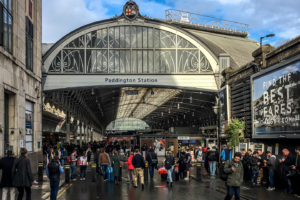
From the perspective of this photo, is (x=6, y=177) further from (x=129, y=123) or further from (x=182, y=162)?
(x=129, y=123)

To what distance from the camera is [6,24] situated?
19.0 metres

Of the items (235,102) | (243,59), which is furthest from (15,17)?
(243,59)

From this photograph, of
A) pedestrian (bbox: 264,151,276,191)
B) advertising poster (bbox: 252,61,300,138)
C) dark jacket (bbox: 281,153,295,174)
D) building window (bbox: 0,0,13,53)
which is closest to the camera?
dark jacket (bbox: 281,153,295,174)


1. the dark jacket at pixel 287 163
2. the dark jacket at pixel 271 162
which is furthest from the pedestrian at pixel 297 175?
the dark jacket at pixel 271 162

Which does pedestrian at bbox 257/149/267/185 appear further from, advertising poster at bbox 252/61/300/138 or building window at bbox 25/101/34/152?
building window at bbox 25/101/34/152

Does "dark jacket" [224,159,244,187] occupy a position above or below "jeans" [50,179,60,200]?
above

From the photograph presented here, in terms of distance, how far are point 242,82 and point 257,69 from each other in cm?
329

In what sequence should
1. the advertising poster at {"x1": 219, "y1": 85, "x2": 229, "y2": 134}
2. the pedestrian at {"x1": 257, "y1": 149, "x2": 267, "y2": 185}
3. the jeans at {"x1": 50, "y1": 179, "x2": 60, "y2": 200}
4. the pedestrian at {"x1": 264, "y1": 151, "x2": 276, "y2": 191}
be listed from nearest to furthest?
the jeans at {"x1": 50, "y1": 179, "x2": 60, "y2": 200}, the pedestrian at {"x1": 264, "y1": 151, "x2": 276, "y2": 191}, the pedestrian at {"x1": 257, "y1": 149, "x2": 267, "y2": 185}, the advertising poster at {"x1": 219, "y1": 85, "x2": 229, "y2": 134}

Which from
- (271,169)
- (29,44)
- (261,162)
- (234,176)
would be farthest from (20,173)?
(29,44)

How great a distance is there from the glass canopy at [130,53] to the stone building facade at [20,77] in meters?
5.89

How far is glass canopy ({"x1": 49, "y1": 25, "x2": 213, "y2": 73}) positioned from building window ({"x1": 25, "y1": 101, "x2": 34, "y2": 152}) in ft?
27.9

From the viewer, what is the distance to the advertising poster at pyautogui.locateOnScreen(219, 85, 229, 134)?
30650 millimetres

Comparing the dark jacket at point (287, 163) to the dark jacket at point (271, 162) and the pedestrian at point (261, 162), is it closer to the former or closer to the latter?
the dark jacket at point (271, 162)

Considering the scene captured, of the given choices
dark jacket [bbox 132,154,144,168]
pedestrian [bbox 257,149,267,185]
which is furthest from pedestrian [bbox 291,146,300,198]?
dark jacket [bbox 132,154,144,168]
